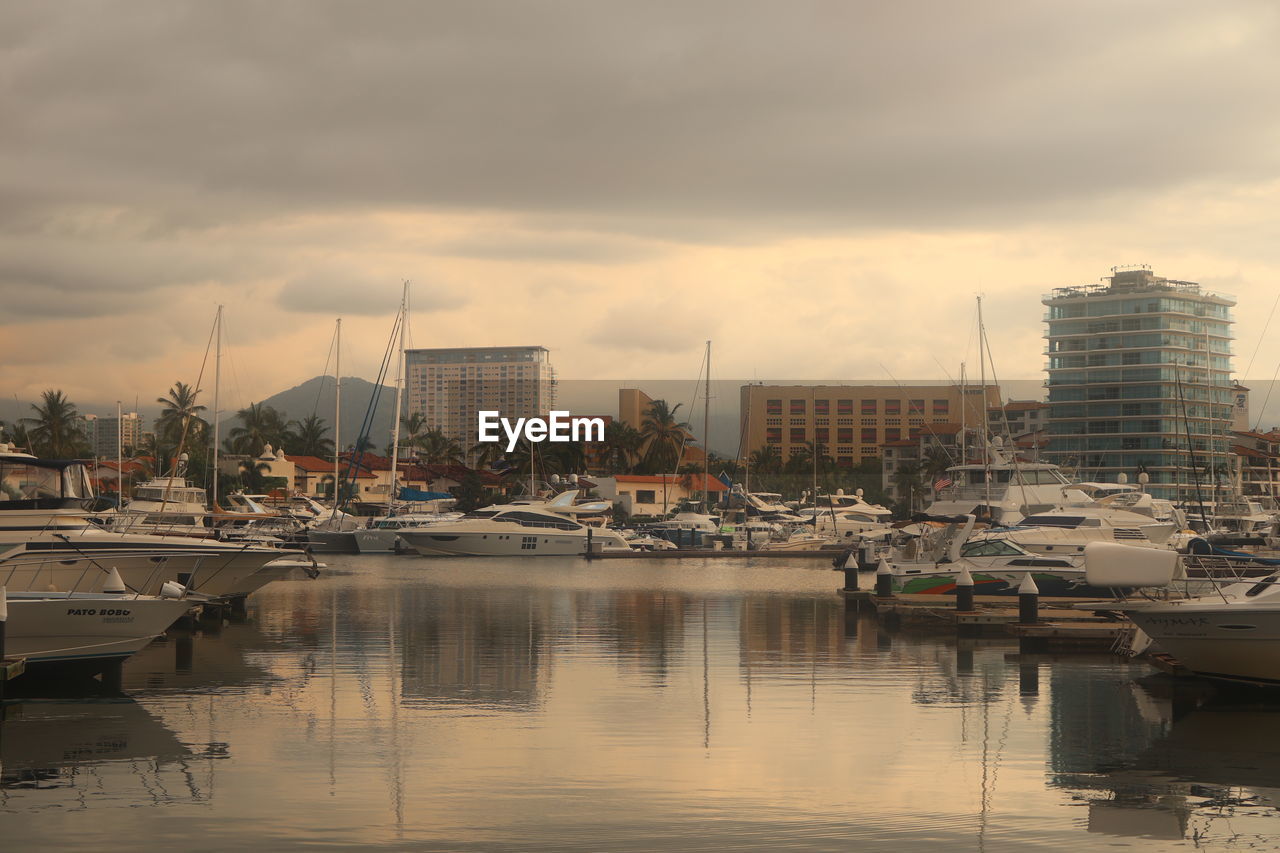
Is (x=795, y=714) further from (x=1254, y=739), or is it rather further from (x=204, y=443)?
(x=204, y=443)

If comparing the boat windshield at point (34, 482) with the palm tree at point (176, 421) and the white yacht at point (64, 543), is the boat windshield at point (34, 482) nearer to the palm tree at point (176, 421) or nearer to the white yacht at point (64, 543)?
the white yacht at point (64, 543)

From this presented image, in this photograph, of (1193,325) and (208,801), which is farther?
(1193,325)

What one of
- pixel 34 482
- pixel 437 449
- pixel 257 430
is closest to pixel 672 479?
pixel 437 449

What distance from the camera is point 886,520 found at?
10125 cm

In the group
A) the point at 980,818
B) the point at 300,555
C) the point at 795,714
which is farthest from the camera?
the point at 300,555

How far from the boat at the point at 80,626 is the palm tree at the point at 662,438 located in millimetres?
124203

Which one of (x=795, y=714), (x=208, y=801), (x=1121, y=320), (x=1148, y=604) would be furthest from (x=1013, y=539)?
(x=1121, y=320)

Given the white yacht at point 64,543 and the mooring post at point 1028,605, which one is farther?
the mooring post at point 1028,605

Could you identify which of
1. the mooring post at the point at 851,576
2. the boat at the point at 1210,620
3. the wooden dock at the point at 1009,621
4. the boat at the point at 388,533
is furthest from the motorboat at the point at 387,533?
the boat at the point at 1210,620

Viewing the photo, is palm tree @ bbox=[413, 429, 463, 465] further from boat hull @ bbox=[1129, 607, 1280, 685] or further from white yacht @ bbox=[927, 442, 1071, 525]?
boat hull @ bbox=[1129, 607, 1280, 685]

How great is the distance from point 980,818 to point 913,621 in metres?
19.2

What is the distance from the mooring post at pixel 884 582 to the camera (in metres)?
32.8

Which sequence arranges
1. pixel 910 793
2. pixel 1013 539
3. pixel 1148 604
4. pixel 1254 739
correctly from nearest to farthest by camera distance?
pixel 910 793 < pixel 1254 739 < pixel 1148 604 < pixel 1013 539

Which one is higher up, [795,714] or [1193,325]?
[1193,325]
